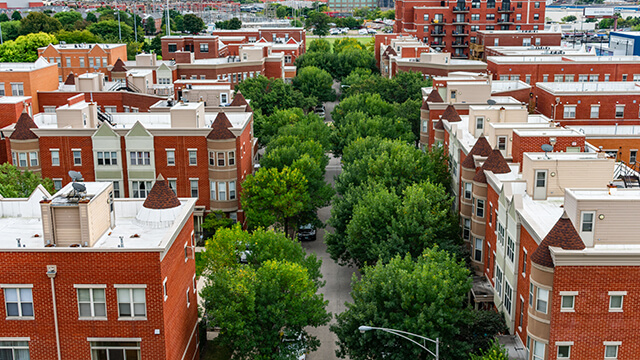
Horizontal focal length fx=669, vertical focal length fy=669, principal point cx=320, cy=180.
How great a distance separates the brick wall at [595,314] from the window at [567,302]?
0.20 m

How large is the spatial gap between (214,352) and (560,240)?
25.5m

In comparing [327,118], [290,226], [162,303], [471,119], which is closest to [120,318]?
[162,303]

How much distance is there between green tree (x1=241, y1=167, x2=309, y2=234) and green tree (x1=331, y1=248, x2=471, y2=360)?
81.1 ft

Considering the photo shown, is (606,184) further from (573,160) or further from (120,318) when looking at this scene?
(120,318)

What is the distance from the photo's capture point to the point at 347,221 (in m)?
59.5

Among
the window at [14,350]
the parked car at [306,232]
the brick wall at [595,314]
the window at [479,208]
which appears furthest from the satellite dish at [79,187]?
the parked car at [306,232]

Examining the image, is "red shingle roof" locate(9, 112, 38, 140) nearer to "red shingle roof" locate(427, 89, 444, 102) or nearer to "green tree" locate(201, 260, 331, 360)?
"green tree" locate(201, 260, 331, 360)

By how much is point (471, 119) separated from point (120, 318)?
42.6 m

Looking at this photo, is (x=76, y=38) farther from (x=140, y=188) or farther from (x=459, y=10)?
(x=140, y=188)

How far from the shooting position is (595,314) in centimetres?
3569

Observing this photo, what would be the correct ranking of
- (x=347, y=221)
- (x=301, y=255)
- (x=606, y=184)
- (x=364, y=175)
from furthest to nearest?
(x=364, y=175) < (x=347, y=221) < (x=301, y=255) < (x=606, y=184)

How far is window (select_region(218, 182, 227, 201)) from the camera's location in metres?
71.8

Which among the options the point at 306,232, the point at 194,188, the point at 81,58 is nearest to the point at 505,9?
the point at 81,58

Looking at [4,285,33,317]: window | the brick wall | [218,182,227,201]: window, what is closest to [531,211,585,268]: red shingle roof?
the brick wall
